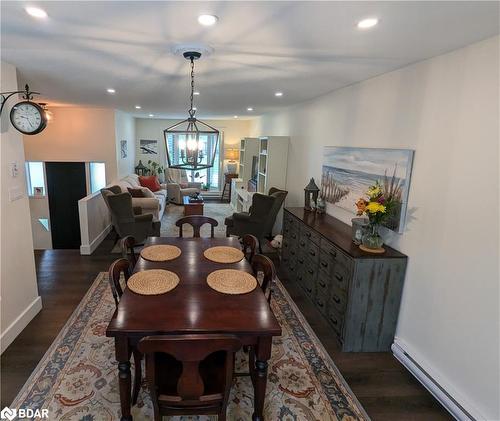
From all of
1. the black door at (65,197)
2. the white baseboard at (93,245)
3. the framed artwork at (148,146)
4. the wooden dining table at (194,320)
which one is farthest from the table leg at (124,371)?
the framed artwork at (148,146)

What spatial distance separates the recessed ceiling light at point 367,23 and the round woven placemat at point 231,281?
5.86 ft

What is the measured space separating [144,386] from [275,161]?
4377 millimetres

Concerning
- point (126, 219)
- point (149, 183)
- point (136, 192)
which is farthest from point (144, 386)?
point (149, 183)

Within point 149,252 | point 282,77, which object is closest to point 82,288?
point 149,252

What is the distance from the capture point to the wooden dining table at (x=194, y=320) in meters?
1.75

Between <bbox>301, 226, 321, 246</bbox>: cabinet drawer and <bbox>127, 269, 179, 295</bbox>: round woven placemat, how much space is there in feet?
5.58

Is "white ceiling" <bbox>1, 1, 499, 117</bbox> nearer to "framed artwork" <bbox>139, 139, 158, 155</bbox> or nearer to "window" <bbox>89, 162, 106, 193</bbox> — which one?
"window" <bbox>89, 162, 106, 193</bbox>

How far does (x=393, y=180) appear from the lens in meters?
2.81

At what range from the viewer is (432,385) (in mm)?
2363

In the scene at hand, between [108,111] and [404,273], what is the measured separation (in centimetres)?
668

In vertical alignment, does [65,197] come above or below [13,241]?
below

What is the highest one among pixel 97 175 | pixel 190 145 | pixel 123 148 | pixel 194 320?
pixel 190 145

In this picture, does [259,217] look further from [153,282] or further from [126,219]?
[153,282]

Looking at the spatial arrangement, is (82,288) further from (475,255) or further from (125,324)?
(475,255)
